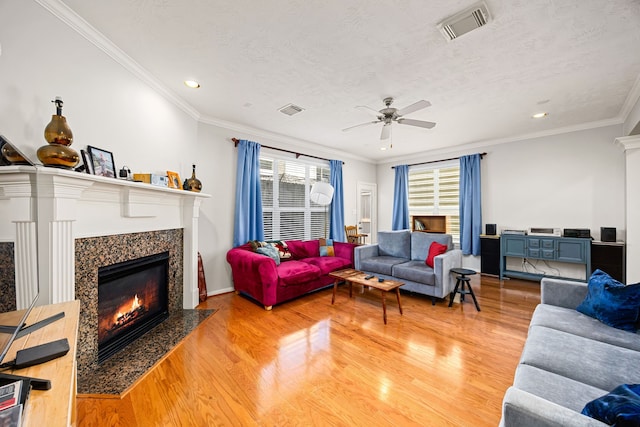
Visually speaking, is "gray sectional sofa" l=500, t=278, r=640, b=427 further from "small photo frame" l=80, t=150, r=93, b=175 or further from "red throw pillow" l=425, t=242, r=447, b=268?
"small photo frame" l=80, t=150, r=93, b=175

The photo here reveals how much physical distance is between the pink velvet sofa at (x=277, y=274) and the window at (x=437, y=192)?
2818mm

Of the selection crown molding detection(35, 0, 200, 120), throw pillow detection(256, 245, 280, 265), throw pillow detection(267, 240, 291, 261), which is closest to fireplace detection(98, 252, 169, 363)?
throw pillow detection(256, 245, 280, 265)

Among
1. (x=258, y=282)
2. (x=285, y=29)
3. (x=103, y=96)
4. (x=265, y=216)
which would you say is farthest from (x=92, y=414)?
(x=265, y=216)

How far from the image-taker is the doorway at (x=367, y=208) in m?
6.59

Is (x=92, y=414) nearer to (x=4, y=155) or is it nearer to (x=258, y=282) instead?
(x=4, y=155)

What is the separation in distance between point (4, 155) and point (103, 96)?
0.96 metres

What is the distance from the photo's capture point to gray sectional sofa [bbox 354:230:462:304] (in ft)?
11.6

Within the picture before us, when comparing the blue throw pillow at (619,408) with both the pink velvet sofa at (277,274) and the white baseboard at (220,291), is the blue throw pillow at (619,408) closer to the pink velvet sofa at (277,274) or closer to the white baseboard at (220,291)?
the pink velvet sofa at (277,274)

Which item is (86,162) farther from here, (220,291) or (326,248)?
(326,248)

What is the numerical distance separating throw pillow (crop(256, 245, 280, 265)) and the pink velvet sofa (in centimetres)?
12

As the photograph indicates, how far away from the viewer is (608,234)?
3.90m

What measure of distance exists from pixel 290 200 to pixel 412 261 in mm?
2562

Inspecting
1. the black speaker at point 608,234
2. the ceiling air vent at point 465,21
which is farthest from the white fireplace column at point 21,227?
the black speaker at point 608,234

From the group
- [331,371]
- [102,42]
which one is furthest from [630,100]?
[102,42]
